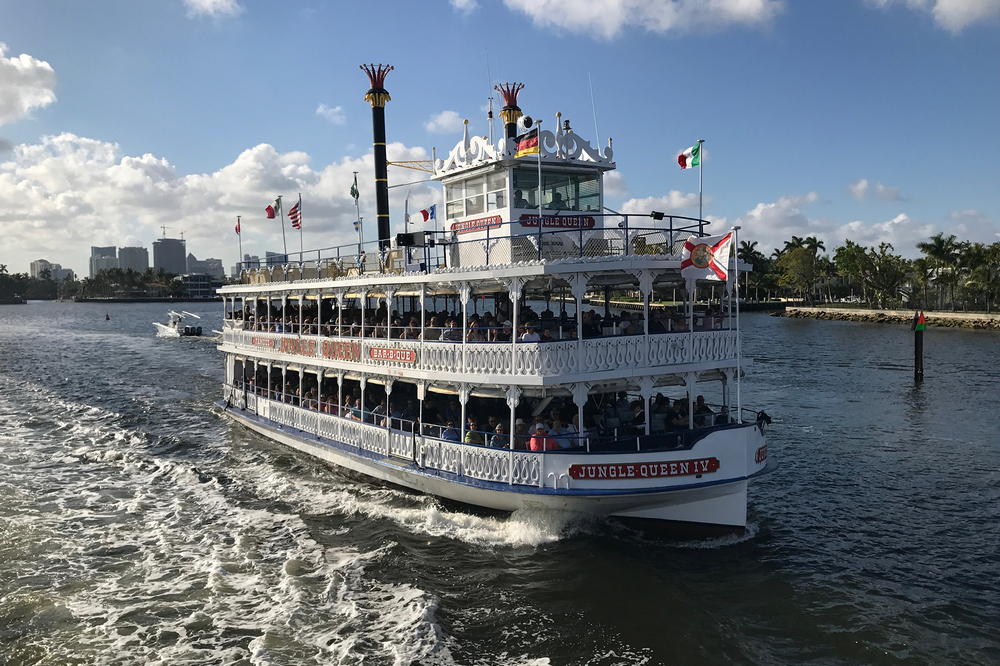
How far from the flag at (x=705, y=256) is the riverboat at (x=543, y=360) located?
4 centimetres

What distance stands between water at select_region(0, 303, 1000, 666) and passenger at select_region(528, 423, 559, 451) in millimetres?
1768

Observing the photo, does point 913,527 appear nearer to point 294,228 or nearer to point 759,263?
point 294,228

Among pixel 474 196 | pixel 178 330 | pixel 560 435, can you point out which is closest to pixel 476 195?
pixel 474 196

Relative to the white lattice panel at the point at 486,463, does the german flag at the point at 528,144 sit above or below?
above

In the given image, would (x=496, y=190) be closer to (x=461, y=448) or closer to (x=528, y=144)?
(x=528, y=144)

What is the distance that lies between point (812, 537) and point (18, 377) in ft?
159

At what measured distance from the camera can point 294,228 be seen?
85.4 ft

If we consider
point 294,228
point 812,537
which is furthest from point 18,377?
point 812,537

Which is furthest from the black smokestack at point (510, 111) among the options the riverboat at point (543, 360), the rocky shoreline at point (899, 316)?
the rocky shoreline at point (899, 316)

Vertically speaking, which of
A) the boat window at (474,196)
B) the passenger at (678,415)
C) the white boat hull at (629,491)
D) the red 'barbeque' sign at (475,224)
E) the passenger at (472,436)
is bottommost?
the white boat hull at (629,491)

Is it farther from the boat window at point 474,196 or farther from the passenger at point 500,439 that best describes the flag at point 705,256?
the boat window at point 474,196

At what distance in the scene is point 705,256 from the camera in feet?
45.0

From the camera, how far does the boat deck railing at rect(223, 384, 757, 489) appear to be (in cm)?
1366

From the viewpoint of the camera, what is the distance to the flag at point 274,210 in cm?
2681
